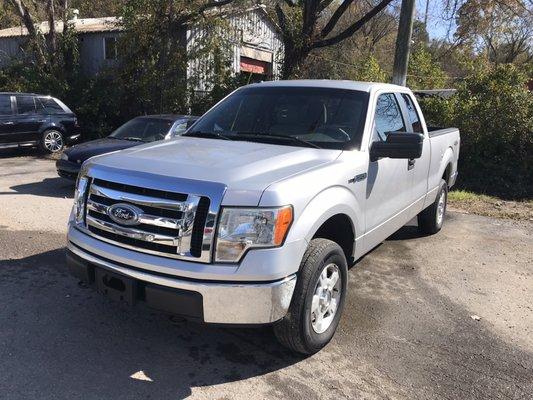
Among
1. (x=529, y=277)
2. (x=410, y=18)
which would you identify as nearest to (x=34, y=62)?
(x=410, y=18)

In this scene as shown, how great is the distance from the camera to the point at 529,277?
554cm

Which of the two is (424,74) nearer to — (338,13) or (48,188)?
(338,13)

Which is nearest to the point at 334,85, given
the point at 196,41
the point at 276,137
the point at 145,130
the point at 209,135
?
the point at 276,137

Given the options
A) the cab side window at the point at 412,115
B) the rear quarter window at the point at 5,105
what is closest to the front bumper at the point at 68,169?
the rear quarter window at the point at 5,105

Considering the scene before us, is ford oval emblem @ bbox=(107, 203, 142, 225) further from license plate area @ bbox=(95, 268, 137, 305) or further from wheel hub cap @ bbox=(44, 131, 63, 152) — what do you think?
wheel hub cap @ bbox=(44, 131, 63, 152)

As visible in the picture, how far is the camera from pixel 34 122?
13234 mm

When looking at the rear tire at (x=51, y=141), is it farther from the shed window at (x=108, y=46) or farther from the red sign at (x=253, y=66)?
the red sign at (x=253, y=66)

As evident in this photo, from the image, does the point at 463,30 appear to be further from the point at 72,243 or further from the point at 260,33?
the point at 72,243

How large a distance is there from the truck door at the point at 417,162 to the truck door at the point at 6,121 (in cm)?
1074

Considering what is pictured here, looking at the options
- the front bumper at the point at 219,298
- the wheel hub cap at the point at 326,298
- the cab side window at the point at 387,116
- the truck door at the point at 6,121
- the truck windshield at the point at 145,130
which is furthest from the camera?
the truck door at the point at 6,121

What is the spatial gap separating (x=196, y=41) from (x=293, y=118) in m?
12.7

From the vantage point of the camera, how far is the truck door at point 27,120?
1303 centimetres

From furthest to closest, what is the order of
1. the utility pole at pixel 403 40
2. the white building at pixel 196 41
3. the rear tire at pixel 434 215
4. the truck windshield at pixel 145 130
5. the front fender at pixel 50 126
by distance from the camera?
the white building at pixel 196 41 → the front fender at pixel 50 126 → the utility pole at pixel 403 40 → the truck windshield at pixel 145 130 → the rear tire at pixel 434 215

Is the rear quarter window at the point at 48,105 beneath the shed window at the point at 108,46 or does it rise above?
beneath
